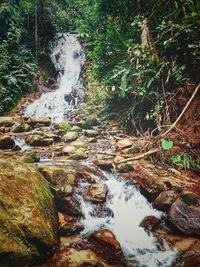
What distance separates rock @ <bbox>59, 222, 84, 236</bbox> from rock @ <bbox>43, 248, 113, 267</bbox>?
1.00ft

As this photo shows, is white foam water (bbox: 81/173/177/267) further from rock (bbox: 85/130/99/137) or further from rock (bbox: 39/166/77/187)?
rock (bbox: 85/130/99/137)

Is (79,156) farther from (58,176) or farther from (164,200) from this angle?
(164,200)

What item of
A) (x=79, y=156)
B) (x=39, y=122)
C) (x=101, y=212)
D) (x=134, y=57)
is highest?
(x=134, y=57)

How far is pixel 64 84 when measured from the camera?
44.9 feet

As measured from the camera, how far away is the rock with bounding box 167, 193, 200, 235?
3.70 m

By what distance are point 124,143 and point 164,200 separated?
2.62m

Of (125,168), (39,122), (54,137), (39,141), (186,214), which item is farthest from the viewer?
(39,122)

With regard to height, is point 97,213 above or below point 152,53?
below

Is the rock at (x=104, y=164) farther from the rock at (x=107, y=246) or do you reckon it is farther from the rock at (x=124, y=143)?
the rock at (x=107, y=246)

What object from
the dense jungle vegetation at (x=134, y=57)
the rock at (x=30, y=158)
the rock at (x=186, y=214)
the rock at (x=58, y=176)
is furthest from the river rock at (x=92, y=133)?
the rock at (x=186, y=214)

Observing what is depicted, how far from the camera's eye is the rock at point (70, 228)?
11.7ft

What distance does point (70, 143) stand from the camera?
7117 mm

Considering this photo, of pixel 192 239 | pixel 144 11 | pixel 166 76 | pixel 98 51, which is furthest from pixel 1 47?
pixel 192 239

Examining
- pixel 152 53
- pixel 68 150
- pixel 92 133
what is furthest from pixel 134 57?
pixel 68 150
